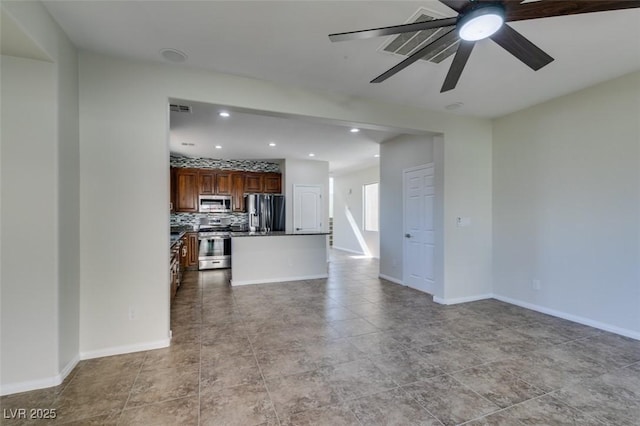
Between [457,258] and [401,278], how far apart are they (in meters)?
1.37

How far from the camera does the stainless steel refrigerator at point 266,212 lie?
7078 millimetres

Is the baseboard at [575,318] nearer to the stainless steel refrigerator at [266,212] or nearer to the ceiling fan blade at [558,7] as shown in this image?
the ceiling fan blade at [558,7]

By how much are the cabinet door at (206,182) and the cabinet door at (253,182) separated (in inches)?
30.7

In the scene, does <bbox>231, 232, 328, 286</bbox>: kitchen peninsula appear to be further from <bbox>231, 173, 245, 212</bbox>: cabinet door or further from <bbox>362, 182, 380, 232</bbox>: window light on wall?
<bbox>362, 182, 380, 232</bbox>: window light on wall

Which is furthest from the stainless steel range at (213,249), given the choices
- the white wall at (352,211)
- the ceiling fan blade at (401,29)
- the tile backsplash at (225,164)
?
the ceiling fan blade at (401,29)

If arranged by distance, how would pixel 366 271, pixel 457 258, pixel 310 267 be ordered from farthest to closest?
pixel 366 271 → pixel 310 267 → pixel 457 258

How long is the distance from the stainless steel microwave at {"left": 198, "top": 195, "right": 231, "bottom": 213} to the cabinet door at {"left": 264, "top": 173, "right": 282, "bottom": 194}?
3.36ft

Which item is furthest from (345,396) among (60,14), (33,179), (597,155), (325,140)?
(325,140)

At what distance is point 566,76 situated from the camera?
119 inches

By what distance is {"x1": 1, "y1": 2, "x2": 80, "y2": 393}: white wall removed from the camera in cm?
203

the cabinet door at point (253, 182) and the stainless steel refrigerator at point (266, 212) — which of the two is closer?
the stainless steel refrigerator at point (266, 212)

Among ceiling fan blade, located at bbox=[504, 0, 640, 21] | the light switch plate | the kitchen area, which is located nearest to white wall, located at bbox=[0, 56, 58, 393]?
ceiling fan blade, located at bbox=[504, 0, 640, 21]

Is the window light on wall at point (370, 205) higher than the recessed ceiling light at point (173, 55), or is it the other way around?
the recessed ceiling light at point (173, 55)

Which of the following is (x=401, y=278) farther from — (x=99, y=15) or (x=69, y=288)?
(x=99, y=15)
